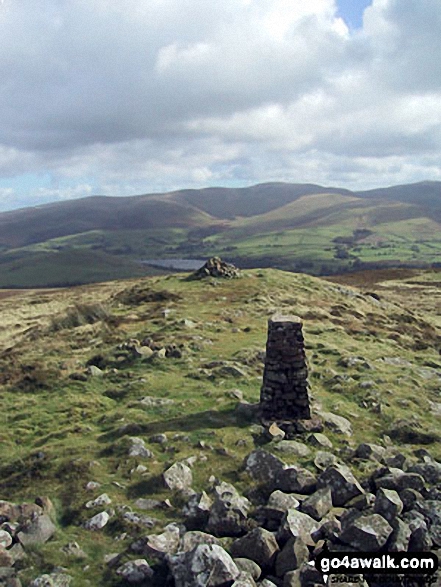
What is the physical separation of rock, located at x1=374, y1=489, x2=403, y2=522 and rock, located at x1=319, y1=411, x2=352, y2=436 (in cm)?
605

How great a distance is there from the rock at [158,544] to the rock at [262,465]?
3.15 m

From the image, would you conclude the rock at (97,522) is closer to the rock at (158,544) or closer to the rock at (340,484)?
the rock at (158,544)

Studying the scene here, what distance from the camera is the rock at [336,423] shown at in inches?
684

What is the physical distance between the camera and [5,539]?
10789 millimetres

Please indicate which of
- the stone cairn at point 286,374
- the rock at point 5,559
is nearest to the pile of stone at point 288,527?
the rock at point 5,559

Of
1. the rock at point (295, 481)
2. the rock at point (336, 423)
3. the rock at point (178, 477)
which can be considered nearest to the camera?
the rock at point (295, 481)

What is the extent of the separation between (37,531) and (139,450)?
178 inches

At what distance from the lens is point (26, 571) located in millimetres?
10062

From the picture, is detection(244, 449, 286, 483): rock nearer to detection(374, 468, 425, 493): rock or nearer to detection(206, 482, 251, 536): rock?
detection(206, 482, 251, 536): rock

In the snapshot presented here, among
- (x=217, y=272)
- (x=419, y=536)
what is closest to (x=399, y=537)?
(x=419, y=536)

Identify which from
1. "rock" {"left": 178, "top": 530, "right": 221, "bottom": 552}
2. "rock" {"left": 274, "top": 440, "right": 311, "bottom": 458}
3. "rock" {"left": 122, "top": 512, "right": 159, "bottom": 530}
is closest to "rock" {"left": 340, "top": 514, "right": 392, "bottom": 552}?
"rock" {"left": 178, "top": 530, "right": 221, "bottom": 552}

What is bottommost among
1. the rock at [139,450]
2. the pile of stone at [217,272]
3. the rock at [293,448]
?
the rock at [293,448]

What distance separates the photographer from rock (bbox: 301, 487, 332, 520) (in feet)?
37.3

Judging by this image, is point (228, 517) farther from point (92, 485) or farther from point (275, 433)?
point (275, 433)
